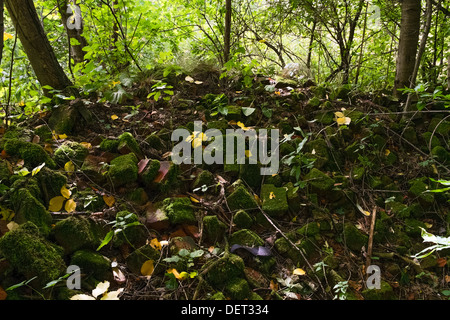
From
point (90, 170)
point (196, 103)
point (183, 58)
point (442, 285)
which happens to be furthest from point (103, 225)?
point (183, 58)

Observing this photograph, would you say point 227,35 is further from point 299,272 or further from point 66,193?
point 299,272

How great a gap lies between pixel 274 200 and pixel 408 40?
2653 millimetres

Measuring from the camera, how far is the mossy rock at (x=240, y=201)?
2.46 metres

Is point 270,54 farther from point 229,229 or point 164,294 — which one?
point 164,294

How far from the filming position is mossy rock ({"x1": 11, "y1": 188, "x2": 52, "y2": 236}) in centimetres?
183

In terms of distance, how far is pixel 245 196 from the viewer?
8.21 feet

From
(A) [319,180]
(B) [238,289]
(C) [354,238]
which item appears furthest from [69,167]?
(C) [354,238]

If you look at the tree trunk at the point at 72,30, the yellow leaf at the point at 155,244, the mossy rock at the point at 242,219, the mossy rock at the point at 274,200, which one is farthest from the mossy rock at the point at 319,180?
the tree trunk at the point at 72,30

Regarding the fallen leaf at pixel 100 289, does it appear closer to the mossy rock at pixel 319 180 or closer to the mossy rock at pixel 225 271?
the mossy rock at pixel 225 271

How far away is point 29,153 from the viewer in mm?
2307

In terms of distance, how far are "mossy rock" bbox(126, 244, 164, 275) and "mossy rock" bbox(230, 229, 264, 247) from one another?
0.56 m

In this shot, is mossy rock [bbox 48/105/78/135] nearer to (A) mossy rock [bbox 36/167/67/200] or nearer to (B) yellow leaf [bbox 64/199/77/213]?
(A) mossy rock [bbox 36/167/67/200]

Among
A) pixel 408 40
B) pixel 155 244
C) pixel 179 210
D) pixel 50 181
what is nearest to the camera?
pixel 155 244

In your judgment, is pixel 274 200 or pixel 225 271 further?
pixel 274 200
